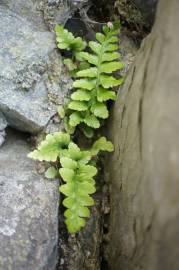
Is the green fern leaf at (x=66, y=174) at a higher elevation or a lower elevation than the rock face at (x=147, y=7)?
lower

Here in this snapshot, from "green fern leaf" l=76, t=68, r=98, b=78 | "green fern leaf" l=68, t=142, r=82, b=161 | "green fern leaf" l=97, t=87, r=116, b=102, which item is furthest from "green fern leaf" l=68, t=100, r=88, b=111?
"green fern leaf" l=68, t=142, r=82, b=161

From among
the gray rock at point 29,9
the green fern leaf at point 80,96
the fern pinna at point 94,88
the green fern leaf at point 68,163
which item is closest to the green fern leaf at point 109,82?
the fern pinna at point 94,88

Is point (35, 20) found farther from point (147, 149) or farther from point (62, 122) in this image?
point (147, 149)

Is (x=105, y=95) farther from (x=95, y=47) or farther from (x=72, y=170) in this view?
(x=72, y=170)

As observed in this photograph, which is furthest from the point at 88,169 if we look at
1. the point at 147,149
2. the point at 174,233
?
the point at 174,233

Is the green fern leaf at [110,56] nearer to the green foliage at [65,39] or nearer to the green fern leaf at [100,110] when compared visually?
the green foliage at [65,39]

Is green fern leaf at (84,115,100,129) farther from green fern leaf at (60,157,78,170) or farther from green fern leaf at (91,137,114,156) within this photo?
green fern leaf at (60,157,78,170)
